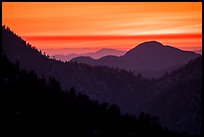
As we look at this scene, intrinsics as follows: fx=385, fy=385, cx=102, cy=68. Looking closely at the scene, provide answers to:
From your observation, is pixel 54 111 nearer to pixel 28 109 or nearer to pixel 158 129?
pixel 28 109

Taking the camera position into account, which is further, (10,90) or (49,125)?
(10,90)

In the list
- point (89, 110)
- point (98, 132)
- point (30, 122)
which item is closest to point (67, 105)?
point (89, 110)

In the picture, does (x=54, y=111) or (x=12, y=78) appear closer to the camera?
(x=54, y=111)

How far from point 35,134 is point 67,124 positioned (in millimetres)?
21893

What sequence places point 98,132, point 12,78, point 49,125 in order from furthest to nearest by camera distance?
point 12,78, point 98,132, point 49,125

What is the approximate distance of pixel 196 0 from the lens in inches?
1065

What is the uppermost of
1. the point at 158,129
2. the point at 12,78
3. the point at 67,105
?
the point at 12,78

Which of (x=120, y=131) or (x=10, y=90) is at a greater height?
(x=10, y=90)

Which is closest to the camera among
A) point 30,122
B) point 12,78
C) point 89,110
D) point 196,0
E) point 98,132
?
point 196,0

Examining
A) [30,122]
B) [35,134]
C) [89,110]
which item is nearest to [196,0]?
[35,134]

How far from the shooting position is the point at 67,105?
409ft

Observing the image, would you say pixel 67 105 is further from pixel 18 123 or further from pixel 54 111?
pixel 18 123

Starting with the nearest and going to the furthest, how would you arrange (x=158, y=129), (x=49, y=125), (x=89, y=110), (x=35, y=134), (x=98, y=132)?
1. (x=35, y=134)
2. (x=49, y=125)
3. (x=98, y=132)
4. (x=89, y=110)
5. (x=158, y=129)

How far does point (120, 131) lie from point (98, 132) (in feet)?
28.3
